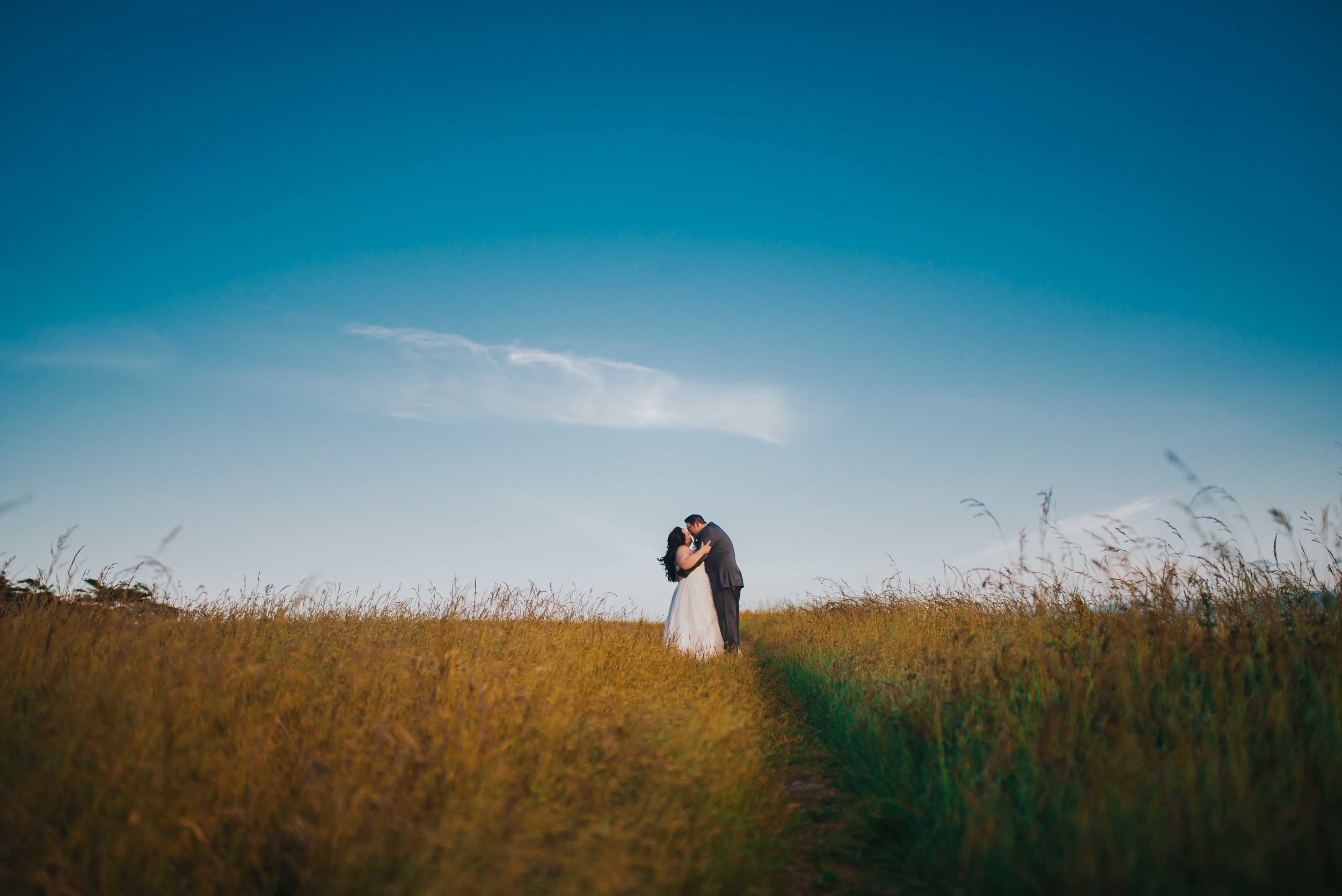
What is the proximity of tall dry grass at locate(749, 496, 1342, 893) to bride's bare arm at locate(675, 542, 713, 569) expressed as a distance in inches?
158

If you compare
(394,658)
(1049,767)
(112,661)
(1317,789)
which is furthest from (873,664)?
(112,661)

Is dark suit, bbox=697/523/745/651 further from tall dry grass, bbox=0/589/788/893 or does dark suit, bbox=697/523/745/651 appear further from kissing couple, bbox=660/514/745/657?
tall dry grass, bbox=0/589/788/893

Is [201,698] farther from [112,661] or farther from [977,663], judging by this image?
[977,663]

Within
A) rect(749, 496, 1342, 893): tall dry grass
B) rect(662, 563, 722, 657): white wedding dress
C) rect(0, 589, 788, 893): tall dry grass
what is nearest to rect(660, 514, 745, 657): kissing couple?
rect(662, 563, 722, 657): white wedding dress

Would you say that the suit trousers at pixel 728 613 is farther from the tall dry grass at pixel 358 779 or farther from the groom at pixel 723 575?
the tall dry grass at pixel 358 779

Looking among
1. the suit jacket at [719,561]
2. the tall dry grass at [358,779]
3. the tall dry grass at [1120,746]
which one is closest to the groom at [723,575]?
the suit jacket at [719,561]

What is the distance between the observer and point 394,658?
15.0ft

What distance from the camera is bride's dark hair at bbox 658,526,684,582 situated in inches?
403

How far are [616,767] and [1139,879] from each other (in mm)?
2185

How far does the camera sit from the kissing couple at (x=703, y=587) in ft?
31.6

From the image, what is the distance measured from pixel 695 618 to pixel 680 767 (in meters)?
6.68

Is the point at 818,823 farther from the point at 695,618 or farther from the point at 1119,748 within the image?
the point at 695,618

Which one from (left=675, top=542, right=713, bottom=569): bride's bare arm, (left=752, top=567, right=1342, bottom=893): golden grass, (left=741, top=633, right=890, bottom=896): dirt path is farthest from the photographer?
(left=675, top=542, right=713, bottom=569): bride's bare arm

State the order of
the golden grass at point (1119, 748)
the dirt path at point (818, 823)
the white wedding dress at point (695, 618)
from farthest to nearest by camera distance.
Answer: the white wedding dress at point (695, 618) < the dirt path at point (818, 823) < the golden grass at point (1119, 748)
